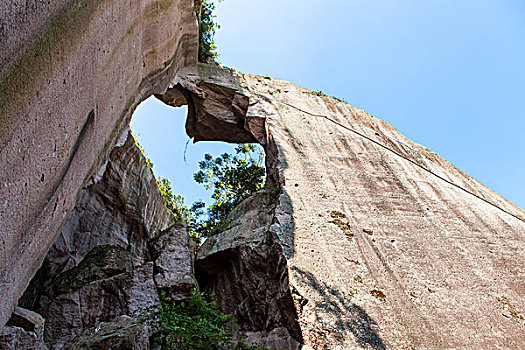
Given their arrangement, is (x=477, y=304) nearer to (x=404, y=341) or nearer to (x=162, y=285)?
(x=404, y=341)

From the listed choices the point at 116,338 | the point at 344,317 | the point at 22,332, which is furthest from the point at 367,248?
the point at 22,332

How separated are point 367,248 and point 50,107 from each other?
4.42 m

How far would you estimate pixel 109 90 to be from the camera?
467cm

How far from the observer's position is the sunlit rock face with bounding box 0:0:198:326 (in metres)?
2.43

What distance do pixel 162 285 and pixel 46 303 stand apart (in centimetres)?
180

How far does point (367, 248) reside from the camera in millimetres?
5750

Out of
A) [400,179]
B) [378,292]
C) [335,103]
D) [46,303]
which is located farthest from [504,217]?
[46,303]

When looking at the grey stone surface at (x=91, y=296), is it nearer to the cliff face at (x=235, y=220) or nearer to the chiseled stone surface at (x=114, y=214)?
the cliff face at (x=235, y=220)

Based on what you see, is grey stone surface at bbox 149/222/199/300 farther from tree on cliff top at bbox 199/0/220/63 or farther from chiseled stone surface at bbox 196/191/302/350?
tree on cliff top at bbox 199/0/220/63

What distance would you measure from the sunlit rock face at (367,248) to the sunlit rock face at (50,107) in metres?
2.75

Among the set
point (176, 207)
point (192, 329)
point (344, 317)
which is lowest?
point (344, 317)

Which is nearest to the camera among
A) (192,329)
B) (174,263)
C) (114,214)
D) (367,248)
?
(192,329)

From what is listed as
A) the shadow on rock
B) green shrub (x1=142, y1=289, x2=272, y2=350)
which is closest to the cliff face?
the shadow on rock

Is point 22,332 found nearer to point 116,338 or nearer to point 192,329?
point 116,338
